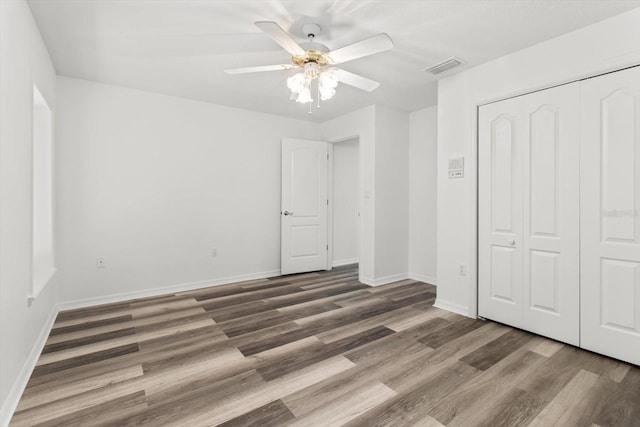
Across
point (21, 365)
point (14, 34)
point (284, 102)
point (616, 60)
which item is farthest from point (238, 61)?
point (616, 60)

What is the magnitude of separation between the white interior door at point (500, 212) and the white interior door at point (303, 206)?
8.51 feet

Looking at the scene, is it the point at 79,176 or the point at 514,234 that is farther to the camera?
the point at 79,176

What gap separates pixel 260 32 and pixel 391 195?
2819 millimetres

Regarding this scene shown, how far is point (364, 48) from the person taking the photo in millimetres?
2039

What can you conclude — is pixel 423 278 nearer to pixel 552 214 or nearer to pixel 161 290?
pixel 552 214

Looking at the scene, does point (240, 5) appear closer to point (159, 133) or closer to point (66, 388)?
point (159, 133)

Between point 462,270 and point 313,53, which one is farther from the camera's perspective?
point 462,270

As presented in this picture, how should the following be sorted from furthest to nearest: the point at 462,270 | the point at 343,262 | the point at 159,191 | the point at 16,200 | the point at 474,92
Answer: the point at 343,262
the point at 159,191
the point at 462,270
the point at 474,92
the point at 16,200

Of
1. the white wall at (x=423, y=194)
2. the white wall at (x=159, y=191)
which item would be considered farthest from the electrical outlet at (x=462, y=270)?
the white wall at (x=159, y=191)

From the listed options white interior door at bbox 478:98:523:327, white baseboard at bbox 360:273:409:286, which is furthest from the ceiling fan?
white baseboard at bbox 360:273:409:286

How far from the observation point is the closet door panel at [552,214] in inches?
97.2

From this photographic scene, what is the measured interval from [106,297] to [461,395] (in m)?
3.73

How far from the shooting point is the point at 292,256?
489 centimetres

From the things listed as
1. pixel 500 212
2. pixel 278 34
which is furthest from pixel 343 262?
pixel 278 34
